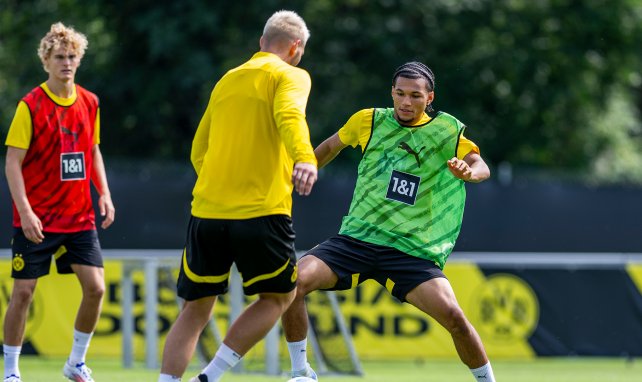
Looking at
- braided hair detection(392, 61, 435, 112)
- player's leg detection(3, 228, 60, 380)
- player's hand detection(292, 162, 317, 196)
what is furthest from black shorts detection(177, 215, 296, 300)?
player's leg detection(3, 228, 60, 380)

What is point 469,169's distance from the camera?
279 inches

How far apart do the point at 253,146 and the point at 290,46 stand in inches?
24.9

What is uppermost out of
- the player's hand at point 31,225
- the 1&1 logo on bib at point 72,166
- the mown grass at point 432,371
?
the 1&1 logo on bib at point 72,166

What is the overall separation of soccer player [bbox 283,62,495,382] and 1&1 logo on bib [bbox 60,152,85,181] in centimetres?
173

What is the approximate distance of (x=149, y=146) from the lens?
2430cm

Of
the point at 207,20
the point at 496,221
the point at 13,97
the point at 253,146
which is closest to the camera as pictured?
the point at 253,146

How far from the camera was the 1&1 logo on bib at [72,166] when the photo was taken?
27.5 ft

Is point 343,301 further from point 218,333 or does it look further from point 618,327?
point 618,327

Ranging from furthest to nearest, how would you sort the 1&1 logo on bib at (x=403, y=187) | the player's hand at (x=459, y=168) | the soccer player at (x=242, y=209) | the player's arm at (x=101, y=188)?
the player's arm at (x=101, y=188) < the 1&1 logo on bib at (x=403, y=187) < the player's hand at (x=459, y=168) < the soccer player at (x=242, y=209)

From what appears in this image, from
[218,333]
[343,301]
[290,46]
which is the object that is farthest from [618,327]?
[290,46]

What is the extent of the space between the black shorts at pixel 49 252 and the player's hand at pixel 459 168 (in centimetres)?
261

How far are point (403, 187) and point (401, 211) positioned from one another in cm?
14

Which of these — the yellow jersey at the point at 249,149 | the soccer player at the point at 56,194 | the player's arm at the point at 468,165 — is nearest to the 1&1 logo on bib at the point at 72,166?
the soccer player at the point at 56,194

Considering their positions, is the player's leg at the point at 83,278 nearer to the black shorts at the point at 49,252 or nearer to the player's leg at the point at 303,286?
the black shorts at the point at 49,252
